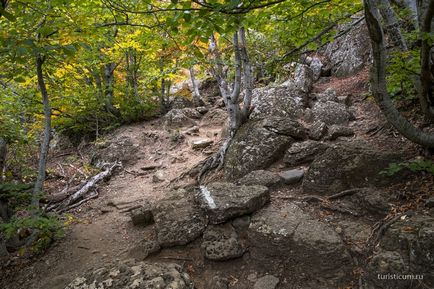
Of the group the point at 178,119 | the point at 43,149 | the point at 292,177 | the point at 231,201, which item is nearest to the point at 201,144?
the point at 178,119

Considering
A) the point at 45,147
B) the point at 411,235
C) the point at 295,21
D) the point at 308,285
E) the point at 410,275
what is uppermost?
the point at 295,21

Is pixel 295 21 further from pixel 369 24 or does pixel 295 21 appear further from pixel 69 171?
pixel 69 171

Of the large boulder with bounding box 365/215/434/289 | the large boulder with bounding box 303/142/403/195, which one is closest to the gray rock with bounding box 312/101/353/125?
the large boulder with bounding box 303/142/403/195

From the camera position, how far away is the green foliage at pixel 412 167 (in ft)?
12.9

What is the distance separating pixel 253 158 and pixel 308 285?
353cm

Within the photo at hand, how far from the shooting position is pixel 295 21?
5.54 meters

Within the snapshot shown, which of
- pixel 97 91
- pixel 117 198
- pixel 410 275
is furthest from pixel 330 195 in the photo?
pixel 97 91

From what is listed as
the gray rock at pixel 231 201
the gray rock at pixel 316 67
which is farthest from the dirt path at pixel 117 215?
the gray rock at pixel 316 67

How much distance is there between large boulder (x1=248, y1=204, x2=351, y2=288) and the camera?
3570 millimetres

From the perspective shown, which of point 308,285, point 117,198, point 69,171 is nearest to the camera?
point 308,285

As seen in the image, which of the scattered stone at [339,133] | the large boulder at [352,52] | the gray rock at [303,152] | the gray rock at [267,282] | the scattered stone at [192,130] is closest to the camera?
the gray rock at [267,282]

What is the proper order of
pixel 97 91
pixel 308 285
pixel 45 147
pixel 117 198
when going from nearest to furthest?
1. pixel 308 285
2. pixel 45 147
3. pixel 117 198
4. pixel 97 91

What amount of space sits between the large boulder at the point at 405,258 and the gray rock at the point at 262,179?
7.78 ft

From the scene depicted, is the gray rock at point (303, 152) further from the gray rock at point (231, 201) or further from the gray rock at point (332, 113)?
the gray rock at point (332, 113)
